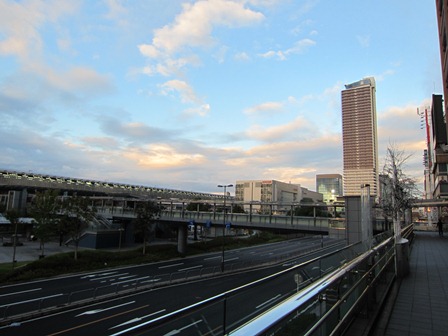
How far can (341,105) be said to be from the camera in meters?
163

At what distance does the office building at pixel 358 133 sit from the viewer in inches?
4636

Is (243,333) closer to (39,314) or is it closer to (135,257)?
(39,314)

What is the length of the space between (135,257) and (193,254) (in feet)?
37.0

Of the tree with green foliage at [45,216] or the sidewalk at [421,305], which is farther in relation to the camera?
the tree with green foliage at [45,216]

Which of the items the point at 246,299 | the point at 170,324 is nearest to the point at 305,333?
the point at 246,299

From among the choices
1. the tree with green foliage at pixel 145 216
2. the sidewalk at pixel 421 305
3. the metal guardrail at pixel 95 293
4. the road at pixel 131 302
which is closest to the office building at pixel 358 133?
the tree with green foliage at pixel 145 216

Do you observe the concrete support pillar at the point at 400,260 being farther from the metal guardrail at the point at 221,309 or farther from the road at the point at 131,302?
the metal guardrail at the point at 221,309

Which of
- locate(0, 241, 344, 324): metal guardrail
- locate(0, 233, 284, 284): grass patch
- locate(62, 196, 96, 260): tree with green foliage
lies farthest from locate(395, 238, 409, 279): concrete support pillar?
locate(62, 196, 96, 260): tree with green foliage

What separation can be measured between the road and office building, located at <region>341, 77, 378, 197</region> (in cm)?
8649

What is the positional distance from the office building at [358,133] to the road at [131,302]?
86493 mm

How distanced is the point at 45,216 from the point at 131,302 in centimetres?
2400

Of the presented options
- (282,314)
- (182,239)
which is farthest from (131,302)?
(182,239)

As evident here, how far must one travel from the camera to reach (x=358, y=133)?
14450 centimetres

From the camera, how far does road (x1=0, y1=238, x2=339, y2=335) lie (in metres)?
2.53
